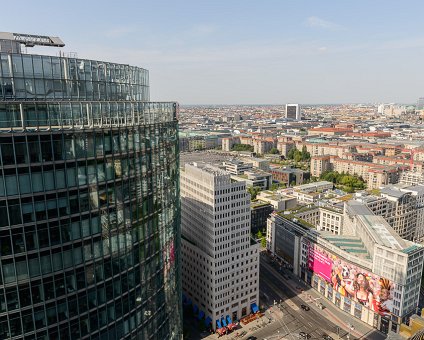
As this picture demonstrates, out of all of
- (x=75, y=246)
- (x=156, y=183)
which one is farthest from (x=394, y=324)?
(x=75, y=246)

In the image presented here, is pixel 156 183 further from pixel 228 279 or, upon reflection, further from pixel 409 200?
pixel 409 200

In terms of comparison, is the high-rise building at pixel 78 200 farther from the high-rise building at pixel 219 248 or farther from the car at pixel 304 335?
the car at pixel 304 335

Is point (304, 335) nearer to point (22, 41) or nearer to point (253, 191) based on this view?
point (22, 41)

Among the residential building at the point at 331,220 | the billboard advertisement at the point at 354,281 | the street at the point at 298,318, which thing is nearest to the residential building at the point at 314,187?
the residential building at the point at 331,220

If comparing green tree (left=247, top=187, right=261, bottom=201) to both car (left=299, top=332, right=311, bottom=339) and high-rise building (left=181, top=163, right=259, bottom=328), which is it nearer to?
high-rise building (left=181, top=163, right=259, bottom=328)

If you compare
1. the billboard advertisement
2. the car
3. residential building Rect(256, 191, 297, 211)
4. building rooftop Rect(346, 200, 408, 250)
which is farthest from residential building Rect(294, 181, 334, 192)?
the car

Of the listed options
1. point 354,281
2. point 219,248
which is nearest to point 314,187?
point 354,281
